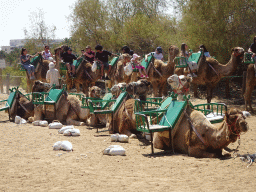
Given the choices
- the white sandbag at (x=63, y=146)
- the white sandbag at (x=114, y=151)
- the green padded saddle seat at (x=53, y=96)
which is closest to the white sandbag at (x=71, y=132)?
the white sandbag at (x=63, y=146)

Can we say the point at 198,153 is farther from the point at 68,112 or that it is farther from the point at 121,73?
the point at 121,73

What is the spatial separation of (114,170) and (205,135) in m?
1.74

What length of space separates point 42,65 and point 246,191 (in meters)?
14.8

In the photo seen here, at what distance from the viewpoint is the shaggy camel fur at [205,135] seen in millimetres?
5758

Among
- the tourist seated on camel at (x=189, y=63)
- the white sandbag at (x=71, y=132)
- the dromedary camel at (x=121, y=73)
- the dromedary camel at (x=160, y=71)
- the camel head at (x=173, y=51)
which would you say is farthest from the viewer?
the dromedary camel at (x=160, y=71)

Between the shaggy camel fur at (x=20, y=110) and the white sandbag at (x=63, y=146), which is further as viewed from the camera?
the shaggy camel fur at (x=20, y=110)

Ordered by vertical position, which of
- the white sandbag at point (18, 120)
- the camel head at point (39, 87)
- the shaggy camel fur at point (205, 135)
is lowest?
the white sandbag at point (18, 120)

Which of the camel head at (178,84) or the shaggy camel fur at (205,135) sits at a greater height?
the camel head at (178,84)

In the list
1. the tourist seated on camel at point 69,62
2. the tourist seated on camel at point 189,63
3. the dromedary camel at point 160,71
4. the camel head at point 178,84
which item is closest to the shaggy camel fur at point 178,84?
the camel head at point 178,84

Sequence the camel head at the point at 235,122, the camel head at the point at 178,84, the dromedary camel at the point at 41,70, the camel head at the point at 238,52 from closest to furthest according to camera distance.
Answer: the camel head at the point at 235,122 < the camel head at the point at 178,84 < the camel head at the point at 238,52 < the dromedary camel at the point at 41,70

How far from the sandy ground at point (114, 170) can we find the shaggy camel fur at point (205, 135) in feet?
0.77

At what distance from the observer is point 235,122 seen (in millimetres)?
5703

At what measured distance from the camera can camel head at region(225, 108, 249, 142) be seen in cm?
563

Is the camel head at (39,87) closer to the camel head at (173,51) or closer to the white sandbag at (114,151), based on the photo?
the camel head at (173,51)
